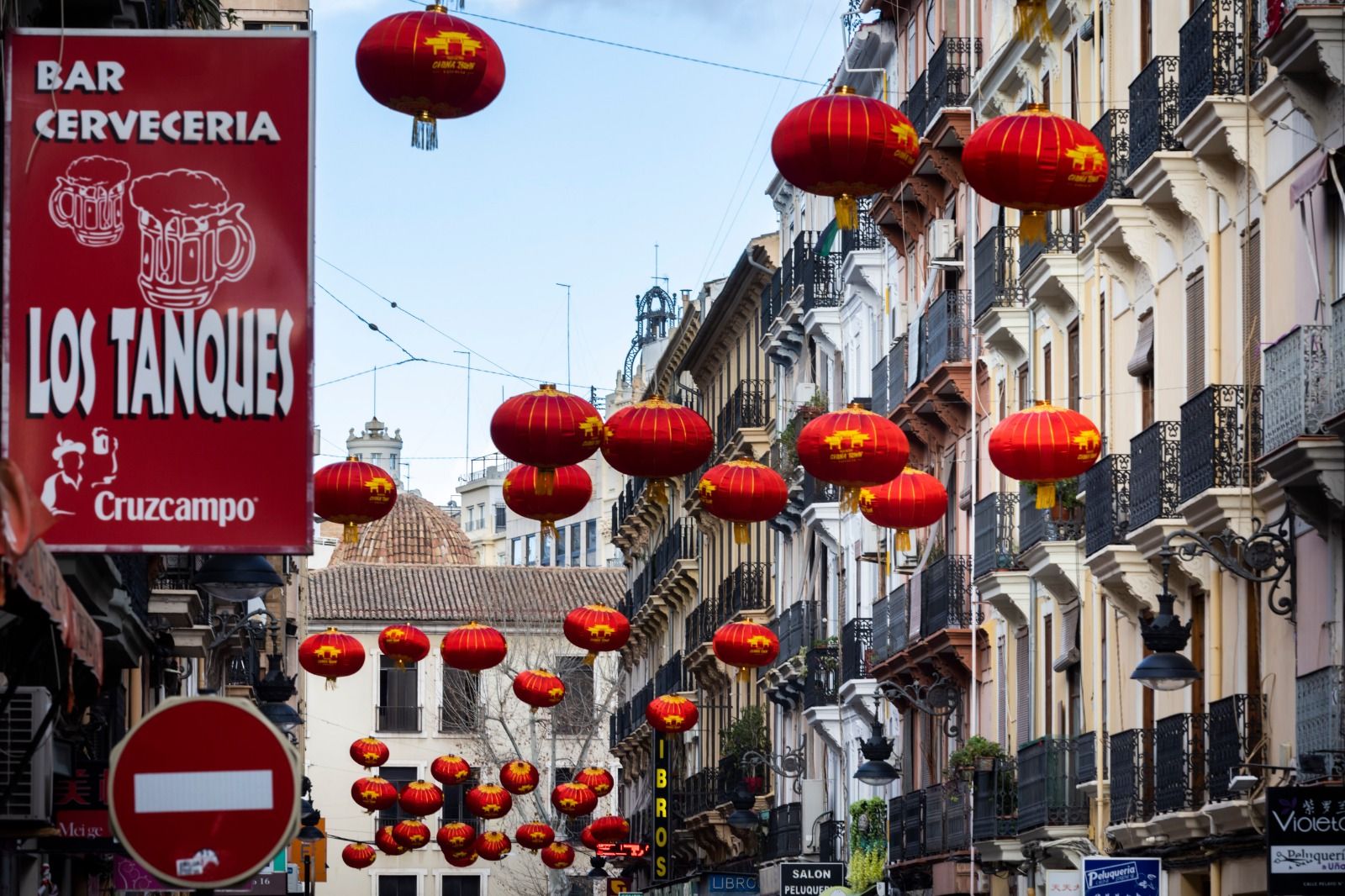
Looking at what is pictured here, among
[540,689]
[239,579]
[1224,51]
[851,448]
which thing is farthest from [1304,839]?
[540,689]

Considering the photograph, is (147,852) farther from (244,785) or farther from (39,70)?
(39,70)

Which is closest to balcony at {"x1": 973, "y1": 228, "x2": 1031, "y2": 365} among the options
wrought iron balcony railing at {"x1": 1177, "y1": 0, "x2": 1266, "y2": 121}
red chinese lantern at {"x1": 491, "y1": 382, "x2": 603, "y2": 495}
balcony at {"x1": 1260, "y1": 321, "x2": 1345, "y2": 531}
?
wrought iron balcony railing at {"x1": 1177, "y1": 0, "x2": 1266, "y2": 121}

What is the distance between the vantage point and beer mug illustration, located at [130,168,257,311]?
1098 cm

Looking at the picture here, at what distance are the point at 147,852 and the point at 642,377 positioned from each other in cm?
8216

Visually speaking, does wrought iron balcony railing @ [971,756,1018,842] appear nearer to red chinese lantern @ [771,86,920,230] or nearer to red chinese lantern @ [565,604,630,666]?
red chinese lantern @ [565,604,630,666]

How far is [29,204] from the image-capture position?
35.9 ft

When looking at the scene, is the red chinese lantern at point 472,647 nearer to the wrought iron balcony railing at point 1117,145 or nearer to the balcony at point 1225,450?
the wrought iron balcony railing at point 1117,145

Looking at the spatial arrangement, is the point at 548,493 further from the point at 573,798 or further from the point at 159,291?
the point at 573,798

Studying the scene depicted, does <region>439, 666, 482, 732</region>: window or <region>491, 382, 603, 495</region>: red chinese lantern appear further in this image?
<region>439, 666, 482, 732</region>: window

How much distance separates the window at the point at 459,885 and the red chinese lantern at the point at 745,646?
52.0 meters

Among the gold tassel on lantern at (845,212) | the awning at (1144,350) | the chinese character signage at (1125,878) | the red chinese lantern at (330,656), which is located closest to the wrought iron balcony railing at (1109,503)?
the awning at (1144,350)

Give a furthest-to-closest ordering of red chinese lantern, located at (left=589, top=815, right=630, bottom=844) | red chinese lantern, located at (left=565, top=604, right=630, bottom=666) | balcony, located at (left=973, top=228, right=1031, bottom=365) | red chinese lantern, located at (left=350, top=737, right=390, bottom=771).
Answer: red chinese lantern, located at (left=589, top=815, right=630, bottom=844), red chinese lantern, located at (left=350, top=737, right=390, bottom=771), red chinese lantern, located at (left=565, top=604, right=630, bottom=666), balcony, located at (left=973, top=228, right=1031, bottom=365)

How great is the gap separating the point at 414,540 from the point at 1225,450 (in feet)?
275

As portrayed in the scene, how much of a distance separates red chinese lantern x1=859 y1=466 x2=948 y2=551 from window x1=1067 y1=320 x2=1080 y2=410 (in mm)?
2815
